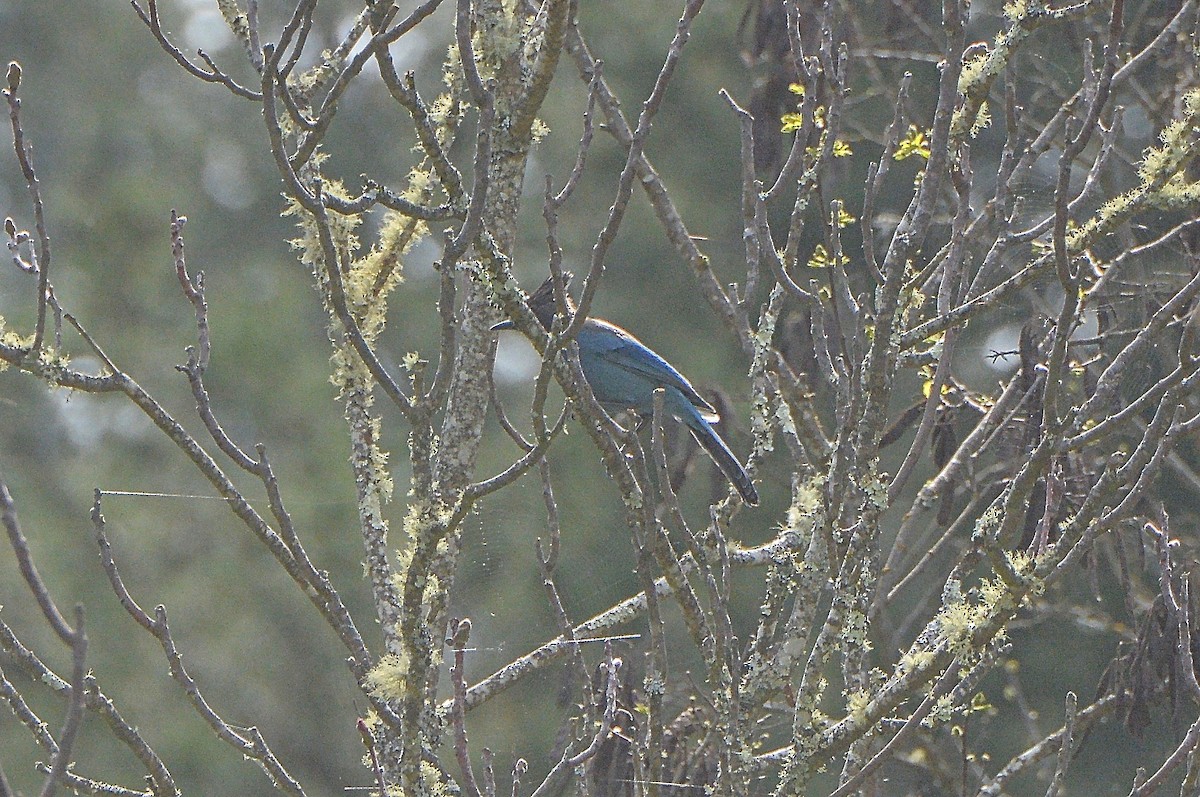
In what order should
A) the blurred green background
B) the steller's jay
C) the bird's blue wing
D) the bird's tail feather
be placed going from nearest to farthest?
the bird's tail feather → the steller's jay → the bird's blue wing → the blurred green background

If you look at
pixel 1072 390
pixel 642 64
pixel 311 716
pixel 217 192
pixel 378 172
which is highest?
pixel 217 192

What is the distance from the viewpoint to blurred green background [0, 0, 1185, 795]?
1053 cm

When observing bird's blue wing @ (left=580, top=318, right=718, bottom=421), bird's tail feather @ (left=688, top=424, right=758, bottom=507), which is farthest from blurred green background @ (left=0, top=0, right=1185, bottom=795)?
bird's tail feather @ (left=688, top=424, right=758, bottom=507)

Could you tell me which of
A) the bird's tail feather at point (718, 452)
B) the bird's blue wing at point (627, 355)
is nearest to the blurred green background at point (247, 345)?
the bird's blue wing at point (627, 355)

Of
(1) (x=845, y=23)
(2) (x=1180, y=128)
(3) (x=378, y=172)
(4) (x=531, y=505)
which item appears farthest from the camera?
(3) (x=378, y=172)

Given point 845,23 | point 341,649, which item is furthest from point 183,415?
point 845,23

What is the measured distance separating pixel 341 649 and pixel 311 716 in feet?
2.28

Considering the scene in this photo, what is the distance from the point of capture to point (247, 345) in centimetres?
1241

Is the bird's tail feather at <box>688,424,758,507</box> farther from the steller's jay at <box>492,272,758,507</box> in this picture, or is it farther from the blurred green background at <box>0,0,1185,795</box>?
the blurred green background at <box>0,0,1185,795</box>

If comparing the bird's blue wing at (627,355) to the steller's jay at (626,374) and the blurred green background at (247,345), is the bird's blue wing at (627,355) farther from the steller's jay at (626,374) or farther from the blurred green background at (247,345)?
the blurred green background at (247,345)

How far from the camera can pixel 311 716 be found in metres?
11.4

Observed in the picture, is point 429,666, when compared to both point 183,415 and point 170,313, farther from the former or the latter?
point 170,313

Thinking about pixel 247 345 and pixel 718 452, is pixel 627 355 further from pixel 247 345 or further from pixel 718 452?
pixel 247 345

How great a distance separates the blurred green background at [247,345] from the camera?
10531mm
